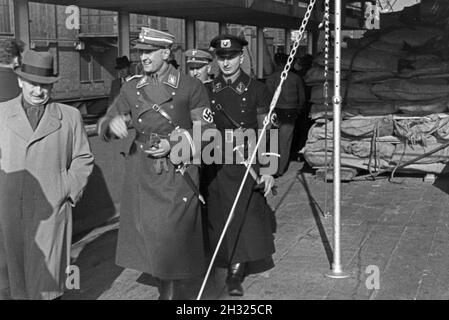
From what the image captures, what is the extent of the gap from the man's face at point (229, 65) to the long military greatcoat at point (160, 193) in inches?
24.4

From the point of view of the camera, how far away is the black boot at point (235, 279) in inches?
210

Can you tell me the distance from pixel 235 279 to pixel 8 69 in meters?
2.33

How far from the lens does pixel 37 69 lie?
4383 mm

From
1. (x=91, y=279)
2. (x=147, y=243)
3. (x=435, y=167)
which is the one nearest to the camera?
(x=147, y=243)

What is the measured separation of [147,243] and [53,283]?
0.66m

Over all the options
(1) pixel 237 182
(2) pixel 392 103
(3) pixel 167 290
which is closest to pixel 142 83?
(1) pixel 237 182

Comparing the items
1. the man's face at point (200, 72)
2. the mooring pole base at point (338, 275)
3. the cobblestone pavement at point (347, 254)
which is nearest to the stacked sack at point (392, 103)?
the cobblestone pavement at point (347, 254)

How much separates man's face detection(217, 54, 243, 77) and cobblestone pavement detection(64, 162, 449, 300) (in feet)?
4.94

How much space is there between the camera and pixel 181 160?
4770 mm

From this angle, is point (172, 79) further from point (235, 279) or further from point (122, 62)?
point (122, 62)

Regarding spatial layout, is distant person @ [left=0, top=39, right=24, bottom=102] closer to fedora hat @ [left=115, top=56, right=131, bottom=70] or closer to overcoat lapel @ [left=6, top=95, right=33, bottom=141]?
overcoat lapel @ [left=6, top=95, right=33, bottom=141]

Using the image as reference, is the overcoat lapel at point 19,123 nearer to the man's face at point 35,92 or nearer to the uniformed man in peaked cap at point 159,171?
the man's face at point 35,92
